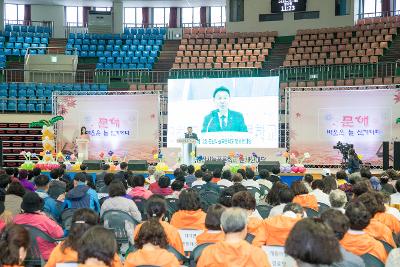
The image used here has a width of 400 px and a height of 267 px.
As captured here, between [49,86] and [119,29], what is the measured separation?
→ 8076mm

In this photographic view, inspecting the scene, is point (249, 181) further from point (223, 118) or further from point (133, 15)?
point (133, 15)

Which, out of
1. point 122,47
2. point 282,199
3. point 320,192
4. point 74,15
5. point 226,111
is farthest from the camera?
point 74,15

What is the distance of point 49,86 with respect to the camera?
870 inches

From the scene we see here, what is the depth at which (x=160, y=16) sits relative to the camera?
3266 centimetres

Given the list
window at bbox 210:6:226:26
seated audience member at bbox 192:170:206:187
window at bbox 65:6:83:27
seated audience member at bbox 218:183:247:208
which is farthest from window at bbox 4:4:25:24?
seated audience member at bbox 218:183:247:208

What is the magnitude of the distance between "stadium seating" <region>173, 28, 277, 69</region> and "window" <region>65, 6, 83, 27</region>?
7.92m

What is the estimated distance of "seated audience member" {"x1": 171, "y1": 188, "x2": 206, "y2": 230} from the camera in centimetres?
590

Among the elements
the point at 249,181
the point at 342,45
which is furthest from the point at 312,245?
the point at 342,45

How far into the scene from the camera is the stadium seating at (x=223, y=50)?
915 inches

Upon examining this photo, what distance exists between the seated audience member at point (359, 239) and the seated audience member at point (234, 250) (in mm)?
868

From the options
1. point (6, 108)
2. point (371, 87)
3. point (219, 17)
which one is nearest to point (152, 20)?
point (219, 17)

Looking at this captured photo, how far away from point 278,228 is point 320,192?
323cm

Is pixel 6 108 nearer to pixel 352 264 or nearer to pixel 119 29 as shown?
pixel 119 29

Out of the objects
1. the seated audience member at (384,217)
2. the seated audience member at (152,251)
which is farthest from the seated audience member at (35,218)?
the seated audience member at (384,217)
